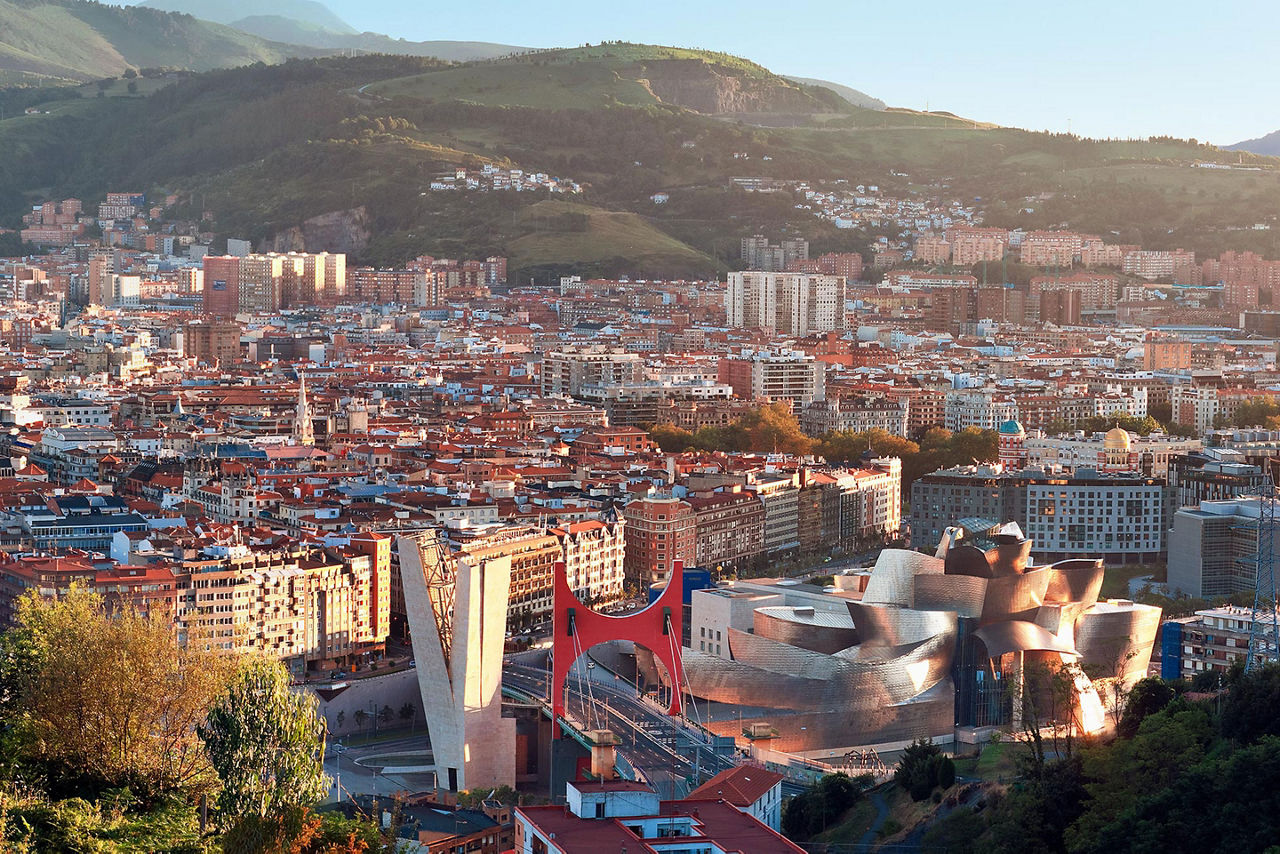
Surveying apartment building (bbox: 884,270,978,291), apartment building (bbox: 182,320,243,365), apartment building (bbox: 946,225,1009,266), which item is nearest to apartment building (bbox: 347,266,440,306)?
apartment building (bbox: 182,320,243,365)

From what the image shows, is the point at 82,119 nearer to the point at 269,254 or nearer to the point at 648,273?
the point at 269,254

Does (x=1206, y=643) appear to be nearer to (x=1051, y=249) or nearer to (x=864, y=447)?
(x=864, y=447)

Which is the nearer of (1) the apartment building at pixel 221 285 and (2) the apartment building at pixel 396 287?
(1) the apartment building at pixel 221 285

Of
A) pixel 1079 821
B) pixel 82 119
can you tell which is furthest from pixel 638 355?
pixel 82 119

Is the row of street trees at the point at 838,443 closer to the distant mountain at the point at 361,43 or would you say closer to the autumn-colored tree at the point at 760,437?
the autumn-colored tree at the point at 760,437

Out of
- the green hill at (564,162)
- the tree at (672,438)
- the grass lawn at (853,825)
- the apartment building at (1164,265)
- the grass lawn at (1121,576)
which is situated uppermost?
the green hill at (564,162)

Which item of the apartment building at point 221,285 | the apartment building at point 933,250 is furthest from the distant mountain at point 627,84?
the apartment building at point 221,285

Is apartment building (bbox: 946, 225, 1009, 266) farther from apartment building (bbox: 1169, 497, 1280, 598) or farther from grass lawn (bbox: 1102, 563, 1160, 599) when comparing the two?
apartment building (bbox: 1169, 497, 1280, 598)

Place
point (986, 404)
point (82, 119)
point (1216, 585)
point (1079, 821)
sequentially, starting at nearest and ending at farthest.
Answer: point (1079, 821) < point (1216, 585) < point (986, 404) < point (82, 119)
